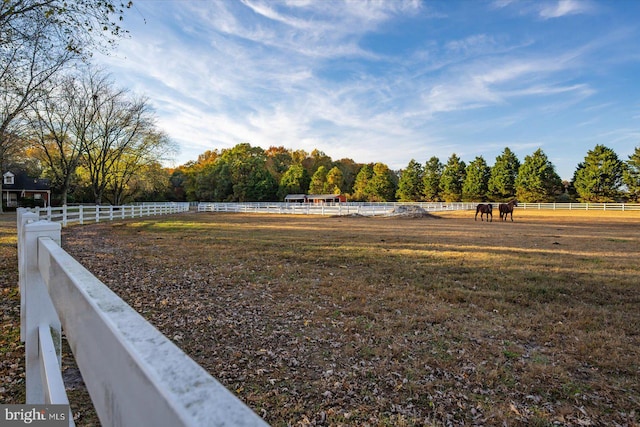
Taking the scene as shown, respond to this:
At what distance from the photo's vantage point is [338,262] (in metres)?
8.94

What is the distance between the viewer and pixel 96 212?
63.5 ft

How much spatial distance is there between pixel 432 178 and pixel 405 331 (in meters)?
57.9

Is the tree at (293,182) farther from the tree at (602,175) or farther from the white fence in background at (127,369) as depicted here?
the white fence in background at (127,369)

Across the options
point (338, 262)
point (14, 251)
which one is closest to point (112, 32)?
point (14, 251)

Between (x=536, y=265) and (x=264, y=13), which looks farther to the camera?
(x=264, y=13)

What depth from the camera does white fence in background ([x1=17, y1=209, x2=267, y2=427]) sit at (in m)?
0.50

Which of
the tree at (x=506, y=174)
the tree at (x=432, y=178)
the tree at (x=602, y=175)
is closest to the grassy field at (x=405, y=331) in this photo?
the tree at (x=602, y=175)

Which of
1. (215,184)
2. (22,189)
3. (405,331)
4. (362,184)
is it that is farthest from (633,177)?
(22,189)

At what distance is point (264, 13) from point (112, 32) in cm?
970

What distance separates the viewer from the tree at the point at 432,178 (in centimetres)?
5909

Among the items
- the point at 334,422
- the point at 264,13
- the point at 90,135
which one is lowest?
the point at 334,422

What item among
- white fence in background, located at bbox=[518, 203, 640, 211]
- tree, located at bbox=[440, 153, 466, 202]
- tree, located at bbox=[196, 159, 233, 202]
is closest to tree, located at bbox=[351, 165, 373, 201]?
tree, located at bbox=[440, 153, 466, 202]

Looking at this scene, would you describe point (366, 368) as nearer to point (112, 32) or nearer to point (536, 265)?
point (536, 265)

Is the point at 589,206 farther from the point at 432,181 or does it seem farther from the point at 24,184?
the point at 24,184
